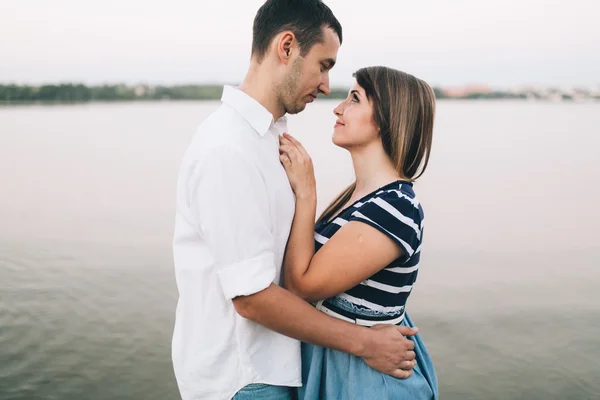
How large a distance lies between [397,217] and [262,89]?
64cm

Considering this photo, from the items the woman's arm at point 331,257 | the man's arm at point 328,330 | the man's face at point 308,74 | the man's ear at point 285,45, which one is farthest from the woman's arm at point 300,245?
the man's ear at point 285,45

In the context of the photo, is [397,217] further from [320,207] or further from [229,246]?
[320,207]

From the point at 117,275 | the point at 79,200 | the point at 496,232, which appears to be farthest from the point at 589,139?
the point at 117,275

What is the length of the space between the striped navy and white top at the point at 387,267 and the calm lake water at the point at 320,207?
2.85 m

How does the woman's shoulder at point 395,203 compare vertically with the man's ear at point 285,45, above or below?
below

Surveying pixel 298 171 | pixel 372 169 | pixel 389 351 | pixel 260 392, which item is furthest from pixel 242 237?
pixel 372 169

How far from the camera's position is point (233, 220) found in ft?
5.49

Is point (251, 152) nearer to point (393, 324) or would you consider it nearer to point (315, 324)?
point (315, 324)

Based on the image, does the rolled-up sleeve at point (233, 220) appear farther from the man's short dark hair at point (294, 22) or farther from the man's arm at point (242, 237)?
the man's short dark hair at point (294, 22)

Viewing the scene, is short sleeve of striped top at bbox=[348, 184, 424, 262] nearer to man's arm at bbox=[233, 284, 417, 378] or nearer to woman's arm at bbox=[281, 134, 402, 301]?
woman's arm at bbox=[281, 134, 402, 301]

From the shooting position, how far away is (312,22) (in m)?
2.06

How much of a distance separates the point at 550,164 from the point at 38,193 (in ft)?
40.0

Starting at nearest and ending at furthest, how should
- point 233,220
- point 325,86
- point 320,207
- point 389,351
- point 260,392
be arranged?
point 233,220, point 260,392, point 389,351, point 325,86, point 320,207

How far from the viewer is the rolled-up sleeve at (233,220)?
66.1 inches
